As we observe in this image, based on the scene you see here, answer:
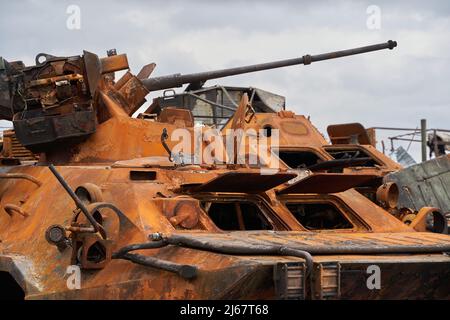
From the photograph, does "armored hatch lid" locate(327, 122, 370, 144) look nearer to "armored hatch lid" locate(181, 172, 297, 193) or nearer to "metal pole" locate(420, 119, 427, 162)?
"metal pole" locate(420, 119, 427, 162)

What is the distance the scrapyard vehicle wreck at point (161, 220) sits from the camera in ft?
18.8

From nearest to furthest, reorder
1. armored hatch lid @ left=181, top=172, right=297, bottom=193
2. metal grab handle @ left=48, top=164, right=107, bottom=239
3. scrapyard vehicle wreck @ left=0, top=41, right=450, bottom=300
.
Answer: scrapyard vehicle wreck @ left=0, top=41, right=450, bottom=300 < metal grab handle @ left=48, top=164, right=107, bottom=239 < armored hatch lid @ left=181, top=172, right=297, bottom=193

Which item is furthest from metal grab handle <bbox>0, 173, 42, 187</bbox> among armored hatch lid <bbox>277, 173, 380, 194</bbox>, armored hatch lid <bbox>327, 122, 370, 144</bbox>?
armored hatch lid <bbox>327, 122, 370, 144</bbox>

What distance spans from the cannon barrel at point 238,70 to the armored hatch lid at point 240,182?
4382 mm

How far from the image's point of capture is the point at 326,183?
7.73m

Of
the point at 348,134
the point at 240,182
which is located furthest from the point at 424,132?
the point at 240,182

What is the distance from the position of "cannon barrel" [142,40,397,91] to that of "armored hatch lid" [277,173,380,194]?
4181 millimetres

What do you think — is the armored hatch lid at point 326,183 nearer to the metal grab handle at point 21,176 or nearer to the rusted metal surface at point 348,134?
the metal grab handle at point 21,176

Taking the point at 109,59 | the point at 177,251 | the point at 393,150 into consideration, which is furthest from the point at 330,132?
the point at 177,251

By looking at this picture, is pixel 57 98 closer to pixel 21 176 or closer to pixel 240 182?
pixel 21 176

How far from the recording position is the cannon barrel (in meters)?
11.7

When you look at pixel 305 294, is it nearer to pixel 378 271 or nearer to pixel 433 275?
pixel 378 271

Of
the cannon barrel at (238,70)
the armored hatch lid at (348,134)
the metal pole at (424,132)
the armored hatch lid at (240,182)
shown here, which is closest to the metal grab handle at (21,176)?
the armored hatch lid at (240,182)

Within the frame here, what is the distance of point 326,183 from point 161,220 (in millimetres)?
1762
